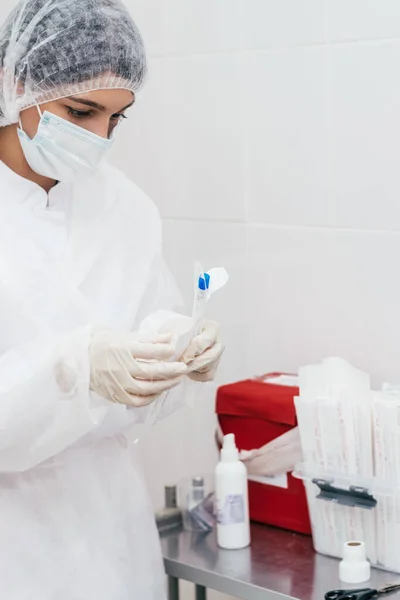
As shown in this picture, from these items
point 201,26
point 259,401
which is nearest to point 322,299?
point 259,401

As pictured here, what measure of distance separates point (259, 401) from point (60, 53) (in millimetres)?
733

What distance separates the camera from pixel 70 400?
1.42m

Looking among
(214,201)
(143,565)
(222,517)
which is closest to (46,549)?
(143,565)

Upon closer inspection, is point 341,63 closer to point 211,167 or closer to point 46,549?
point 211,167

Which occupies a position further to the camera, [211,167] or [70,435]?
[211,167]

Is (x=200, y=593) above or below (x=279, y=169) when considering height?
below

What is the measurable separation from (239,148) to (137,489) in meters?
0.76

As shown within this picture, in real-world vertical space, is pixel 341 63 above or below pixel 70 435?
above

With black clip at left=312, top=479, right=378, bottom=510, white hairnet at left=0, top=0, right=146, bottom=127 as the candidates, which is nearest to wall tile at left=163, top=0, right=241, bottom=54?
white hairnet at left=0, top=0, right=146, bottom=127

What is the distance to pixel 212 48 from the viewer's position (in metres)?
2.07

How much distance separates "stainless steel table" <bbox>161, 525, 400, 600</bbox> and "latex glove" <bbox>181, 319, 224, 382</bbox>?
0.35 m

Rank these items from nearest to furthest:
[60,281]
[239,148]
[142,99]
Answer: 1. [60,281]
2. [239,148]
3. [142,99]

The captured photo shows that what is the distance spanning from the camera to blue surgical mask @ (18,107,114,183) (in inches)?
60.0

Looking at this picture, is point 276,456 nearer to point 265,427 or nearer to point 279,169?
point 265,427
